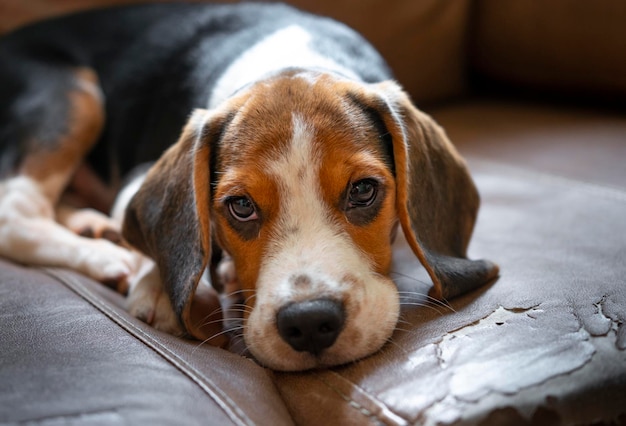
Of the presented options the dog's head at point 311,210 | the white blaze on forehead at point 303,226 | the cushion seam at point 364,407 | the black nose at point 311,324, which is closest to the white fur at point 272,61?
the dog's head at point 311,210

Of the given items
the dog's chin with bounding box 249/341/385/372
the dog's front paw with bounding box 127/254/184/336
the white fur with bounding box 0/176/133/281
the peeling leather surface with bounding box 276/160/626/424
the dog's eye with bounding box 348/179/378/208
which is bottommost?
the white fur with bounding box 0/176/133/281

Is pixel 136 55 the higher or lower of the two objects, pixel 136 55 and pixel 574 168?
the higher

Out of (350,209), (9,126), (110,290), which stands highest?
(350,209)

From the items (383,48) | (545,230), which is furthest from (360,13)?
(545,230)

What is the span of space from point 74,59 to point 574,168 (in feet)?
8.08

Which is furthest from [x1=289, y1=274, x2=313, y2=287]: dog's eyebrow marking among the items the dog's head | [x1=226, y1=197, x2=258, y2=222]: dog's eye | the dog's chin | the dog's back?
the dog's back

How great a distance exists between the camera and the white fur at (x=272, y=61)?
2.79 meters

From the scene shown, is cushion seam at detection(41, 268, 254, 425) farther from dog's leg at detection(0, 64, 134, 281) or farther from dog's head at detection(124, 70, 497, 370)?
dog's leg at detection(0, 64, 134, 281)

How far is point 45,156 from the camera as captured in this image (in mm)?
3312

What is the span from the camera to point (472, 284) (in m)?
2.26

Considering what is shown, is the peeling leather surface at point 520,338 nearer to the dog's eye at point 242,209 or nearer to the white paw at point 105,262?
the dog's eye at point 242,209

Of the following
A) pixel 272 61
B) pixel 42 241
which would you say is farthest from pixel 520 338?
pixel 42 241

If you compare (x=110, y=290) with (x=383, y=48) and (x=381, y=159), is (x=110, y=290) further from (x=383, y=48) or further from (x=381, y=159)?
(x=383, y=48)

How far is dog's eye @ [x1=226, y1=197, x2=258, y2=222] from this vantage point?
2.28 metres
